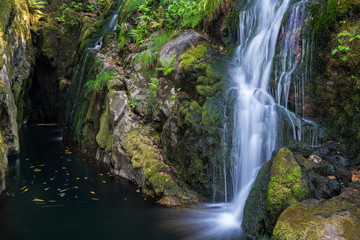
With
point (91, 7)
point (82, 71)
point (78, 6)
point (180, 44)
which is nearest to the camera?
point (180, 44)

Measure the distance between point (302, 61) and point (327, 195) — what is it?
317cm

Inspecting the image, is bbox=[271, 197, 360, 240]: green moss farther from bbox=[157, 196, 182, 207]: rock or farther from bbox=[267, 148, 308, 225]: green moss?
bbox=[157, 196, 182, 207]: rock

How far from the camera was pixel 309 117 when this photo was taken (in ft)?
19.2

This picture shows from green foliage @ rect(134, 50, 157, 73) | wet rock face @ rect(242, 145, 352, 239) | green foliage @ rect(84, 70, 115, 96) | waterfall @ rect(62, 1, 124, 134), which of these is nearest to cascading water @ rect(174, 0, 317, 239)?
wet rock face @ rect(242, 145, 352, 239)

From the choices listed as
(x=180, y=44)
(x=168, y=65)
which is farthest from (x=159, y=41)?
(x=168, y=65)

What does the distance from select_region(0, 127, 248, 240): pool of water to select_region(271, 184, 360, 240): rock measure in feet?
4.33

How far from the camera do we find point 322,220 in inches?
124

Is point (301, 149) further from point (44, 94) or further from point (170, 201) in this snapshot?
point (44, 94)

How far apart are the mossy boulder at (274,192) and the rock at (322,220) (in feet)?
0.78

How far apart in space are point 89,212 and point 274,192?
3624mm

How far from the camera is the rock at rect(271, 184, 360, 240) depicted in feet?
9.83

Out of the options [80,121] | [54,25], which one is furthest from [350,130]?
[54,25]

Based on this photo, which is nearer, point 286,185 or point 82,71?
point 286,185

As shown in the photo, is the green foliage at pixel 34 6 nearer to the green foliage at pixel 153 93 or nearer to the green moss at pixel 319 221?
the green foliage at pixel 153 93
